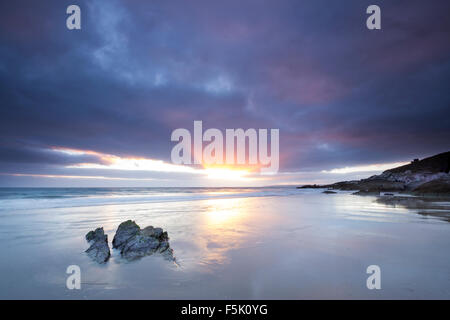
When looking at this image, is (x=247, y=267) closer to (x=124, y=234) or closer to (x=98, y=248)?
(x=124, y=234)

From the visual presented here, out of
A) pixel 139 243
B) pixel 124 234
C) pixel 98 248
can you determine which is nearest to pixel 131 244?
pixel 139 243

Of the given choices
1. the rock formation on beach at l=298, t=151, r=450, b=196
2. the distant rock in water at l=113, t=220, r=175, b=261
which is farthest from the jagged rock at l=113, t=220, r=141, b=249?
the rock formation on beach at l=298, t=151, r=450, b=196

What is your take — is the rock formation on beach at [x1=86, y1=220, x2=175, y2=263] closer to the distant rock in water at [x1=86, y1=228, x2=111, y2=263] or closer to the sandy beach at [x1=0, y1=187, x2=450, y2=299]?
the distant rock in water at [x1=86, y1=228, x2=111, y2=263]

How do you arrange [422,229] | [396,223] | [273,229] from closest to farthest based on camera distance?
1. [422,229]
2. [273,229]
3. [396,223]

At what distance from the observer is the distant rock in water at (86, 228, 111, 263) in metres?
5.26

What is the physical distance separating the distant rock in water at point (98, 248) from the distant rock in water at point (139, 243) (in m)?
0.40

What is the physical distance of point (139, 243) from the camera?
18.7 ft

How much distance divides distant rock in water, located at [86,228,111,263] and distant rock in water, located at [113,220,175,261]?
403mm

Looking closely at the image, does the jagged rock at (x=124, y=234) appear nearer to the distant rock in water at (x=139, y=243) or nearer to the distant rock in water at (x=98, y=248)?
the distant rock in water at (x=139, y=243)

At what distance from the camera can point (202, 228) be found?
9328mm
